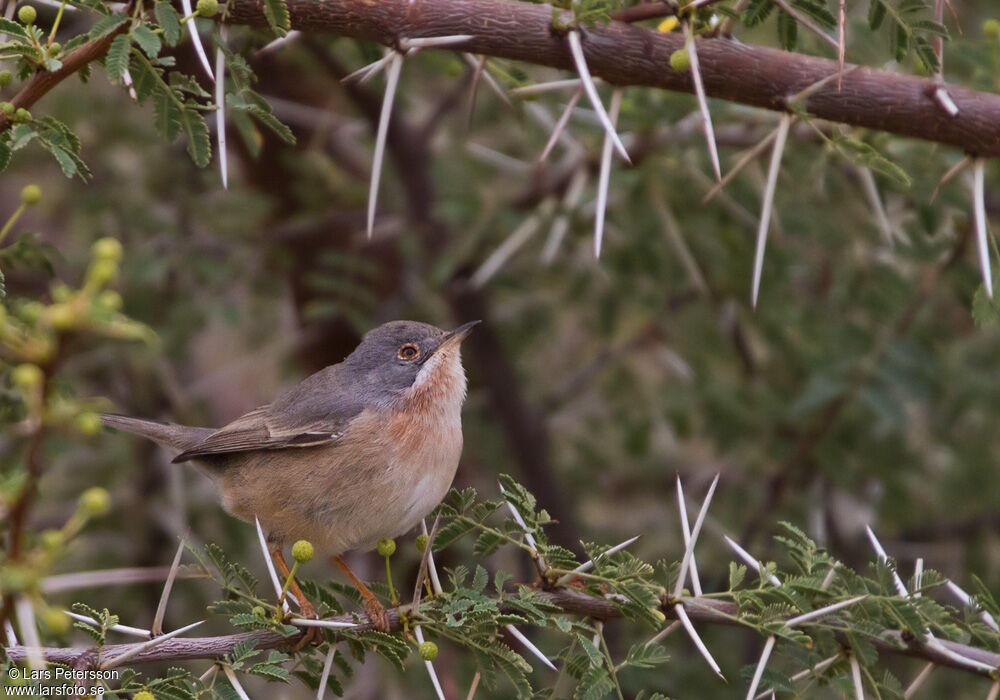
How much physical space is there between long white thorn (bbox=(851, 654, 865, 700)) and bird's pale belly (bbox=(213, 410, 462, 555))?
1466mm

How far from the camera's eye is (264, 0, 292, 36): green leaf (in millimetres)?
2865

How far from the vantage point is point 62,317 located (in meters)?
1.39

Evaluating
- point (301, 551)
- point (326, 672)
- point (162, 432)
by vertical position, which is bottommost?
point (162, 432)

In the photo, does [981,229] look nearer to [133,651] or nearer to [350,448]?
[350,448]

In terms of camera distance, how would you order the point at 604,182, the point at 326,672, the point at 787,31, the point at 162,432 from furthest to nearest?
the point at 162,432
the point at 787,31
the point at 604,182
the point at 326,672

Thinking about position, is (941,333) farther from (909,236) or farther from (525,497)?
(525,497)

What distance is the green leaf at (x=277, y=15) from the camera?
2865 millimetres

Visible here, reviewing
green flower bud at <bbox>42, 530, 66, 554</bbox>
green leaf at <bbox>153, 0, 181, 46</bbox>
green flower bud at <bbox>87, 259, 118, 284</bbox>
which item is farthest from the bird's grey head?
green flower bud at <bbox>87, 259, 118, 284</bbox>

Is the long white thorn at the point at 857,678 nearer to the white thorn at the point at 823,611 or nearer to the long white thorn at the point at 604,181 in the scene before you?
the white thorn at the point at 823,611

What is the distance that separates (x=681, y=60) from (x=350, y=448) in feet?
6.03

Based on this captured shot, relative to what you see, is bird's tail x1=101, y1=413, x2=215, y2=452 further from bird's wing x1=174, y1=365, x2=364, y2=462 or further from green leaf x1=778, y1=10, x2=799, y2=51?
green leaf x1=778, y1=10, x2=799, y2=51

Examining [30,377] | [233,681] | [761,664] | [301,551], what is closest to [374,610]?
[233,681]

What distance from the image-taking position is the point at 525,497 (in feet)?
9.84

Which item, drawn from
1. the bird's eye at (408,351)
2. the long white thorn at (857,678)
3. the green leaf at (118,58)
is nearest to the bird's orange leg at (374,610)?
the bird's eye at (408,351)
